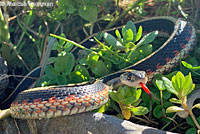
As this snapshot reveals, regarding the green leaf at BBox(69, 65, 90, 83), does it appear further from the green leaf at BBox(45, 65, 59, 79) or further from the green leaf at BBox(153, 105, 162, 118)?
the green leaf at BBox(153, 105, 162, 118)

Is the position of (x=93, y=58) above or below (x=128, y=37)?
below

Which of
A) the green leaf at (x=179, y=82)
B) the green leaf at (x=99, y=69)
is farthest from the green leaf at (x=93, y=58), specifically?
the green leaf at (x=179, y=82)

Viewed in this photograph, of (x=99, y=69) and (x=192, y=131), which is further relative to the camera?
(x=99, y=69)

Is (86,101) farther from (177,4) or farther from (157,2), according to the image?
(157,2)

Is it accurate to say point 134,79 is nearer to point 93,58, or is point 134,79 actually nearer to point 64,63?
point 93,58

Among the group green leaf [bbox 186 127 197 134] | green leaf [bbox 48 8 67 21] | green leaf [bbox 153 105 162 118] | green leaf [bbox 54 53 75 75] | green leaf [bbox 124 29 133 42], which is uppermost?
green leaf [bbox 48 8 67 21]

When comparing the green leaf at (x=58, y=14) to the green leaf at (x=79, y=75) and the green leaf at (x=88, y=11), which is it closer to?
the green leaf at (x=88, y=11)

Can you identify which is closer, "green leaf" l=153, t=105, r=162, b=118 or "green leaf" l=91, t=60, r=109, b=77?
"green leaf" l=153, t=105, r=162, b=118

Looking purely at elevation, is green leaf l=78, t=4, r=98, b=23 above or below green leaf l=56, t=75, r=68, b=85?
above

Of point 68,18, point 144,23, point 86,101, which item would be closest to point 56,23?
point 68,18

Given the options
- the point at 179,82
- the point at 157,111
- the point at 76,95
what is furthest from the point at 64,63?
the point at 179,82

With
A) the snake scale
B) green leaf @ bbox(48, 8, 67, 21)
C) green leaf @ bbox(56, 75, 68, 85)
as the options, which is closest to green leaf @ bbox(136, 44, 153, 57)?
the snake scale

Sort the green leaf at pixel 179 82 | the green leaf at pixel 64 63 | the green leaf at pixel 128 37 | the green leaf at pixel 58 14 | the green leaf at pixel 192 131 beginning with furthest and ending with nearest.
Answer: the green leaf at pixel 58 14 < the green leaf at pixel 64 63 < the green leaf at pixel 128 37 < the green leaf at pixel 192 131 < the green leaf at pixel 179 82

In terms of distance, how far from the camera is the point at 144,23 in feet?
8.53
